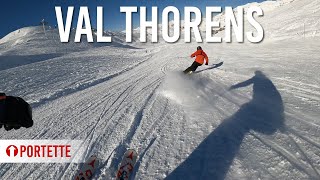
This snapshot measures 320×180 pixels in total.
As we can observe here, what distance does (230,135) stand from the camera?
707 centimetres

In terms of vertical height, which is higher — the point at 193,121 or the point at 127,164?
the point at 193,121

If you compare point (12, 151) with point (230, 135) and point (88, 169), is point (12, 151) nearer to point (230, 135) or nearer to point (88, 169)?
point (88, 169)

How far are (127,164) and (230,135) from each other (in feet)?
8.44

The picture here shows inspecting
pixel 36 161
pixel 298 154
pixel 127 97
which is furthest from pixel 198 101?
pixel 36 161

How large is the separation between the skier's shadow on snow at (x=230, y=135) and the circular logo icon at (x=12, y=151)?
166 inches

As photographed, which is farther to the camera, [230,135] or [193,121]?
[193,121]

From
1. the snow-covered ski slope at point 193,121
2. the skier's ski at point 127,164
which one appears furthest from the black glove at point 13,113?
the snow-covered ski slope at point 193,121

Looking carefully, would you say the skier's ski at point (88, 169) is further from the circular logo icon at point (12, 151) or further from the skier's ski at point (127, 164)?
the circular logo icon at point (12, 151)

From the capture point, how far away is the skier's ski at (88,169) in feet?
19.2

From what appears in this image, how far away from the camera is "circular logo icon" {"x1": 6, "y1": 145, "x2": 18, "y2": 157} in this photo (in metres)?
7.50

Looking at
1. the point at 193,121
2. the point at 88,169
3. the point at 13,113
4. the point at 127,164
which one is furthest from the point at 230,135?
the point at 13,113

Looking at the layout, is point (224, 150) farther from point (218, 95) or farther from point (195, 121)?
point (218, 95)

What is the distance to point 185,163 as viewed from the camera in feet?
19.9

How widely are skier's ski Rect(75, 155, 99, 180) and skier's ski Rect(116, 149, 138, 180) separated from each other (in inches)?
22.1
